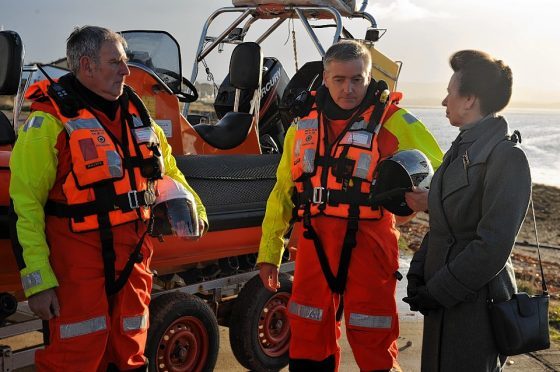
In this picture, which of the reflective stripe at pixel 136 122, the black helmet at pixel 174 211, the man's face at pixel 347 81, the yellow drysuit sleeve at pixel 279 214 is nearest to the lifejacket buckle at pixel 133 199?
the black helmet at pixel 174 211

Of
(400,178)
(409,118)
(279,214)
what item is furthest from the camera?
(279,214)

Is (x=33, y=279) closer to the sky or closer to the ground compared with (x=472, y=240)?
closer to the ground

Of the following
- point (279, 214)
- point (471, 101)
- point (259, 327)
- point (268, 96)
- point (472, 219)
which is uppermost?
point (471, 101)

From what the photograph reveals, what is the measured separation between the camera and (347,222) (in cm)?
306

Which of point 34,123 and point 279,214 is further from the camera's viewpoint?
point 279,214

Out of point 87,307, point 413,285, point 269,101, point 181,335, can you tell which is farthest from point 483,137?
point 269,101

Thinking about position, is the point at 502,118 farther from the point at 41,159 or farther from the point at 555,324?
the point at 555,324

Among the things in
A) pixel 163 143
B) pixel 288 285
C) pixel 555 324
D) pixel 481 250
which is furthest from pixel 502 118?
pixel 555 324

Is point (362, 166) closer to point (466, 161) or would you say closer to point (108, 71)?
point (466, 161)

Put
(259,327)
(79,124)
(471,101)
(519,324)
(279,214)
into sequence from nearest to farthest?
1. (519,324)
2. (471,101)
3. (79,124)
4. (279,214)
5. (259,327)

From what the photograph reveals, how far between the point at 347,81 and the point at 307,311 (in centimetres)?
97

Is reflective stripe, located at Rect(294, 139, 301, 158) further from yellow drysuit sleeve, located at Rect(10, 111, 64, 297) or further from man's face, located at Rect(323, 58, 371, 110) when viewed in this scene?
yellow drysuit sleeve, located at Rect(10, 111, 64, 297)

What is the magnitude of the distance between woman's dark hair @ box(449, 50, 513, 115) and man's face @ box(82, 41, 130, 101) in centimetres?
122

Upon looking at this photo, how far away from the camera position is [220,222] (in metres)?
3.98
